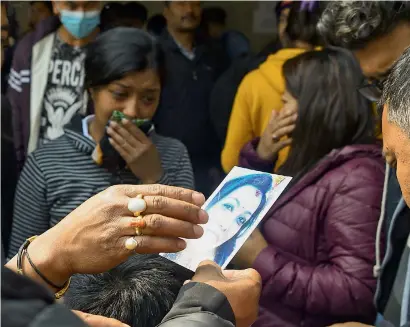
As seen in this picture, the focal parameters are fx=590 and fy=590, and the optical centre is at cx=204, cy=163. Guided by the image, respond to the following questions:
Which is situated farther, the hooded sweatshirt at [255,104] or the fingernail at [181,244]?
the hooded sweatshirt at [255,104]

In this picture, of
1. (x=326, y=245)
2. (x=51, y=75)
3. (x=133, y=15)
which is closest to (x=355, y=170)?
(x=326, y=245)

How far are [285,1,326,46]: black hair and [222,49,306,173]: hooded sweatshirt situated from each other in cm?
13

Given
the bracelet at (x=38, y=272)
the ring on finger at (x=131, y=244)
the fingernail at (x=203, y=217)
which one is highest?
the fingernail at (x=203, y=217)

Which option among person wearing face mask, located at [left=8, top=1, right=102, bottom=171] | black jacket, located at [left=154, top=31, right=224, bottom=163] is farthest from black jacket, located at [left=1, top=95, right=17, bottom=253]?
black jacket, located at [left=154, top=31, right=224, bottom=163]

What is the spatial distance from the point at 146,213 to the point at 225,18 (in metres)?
3.85

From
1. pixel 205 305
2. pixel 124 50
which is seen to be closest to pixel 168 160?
pixel 124 50

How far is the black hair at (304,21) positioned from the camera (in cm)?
272

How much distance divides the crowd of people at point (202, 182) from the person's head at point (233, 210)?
0.23ft

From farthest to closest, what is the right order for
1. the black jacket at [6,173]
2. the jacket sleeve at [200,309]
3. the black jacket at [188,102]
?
the black jacket at [188,102] → the black jacket at [6,173] → the jacket sleeve at [200,309]

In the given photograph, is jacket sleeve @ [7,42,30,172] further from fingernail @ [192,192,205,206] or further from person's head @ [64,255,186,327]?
fingernail @ [192,192,205,206]

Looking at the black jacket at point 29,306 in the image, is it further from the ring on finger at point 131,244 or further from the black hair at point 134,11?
the black hair at point 134,11

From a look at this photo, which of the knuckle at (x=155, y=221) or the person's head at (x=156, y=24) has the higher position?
the knuckle at (x=155, y=221)

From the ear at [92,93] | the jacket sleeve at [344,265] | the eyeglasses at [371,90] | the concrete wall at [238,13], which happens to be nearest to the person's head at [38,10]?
the concrete wall at [238,13]

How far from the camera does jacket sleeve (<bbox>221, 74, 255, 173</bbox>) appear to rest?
2668 mm
